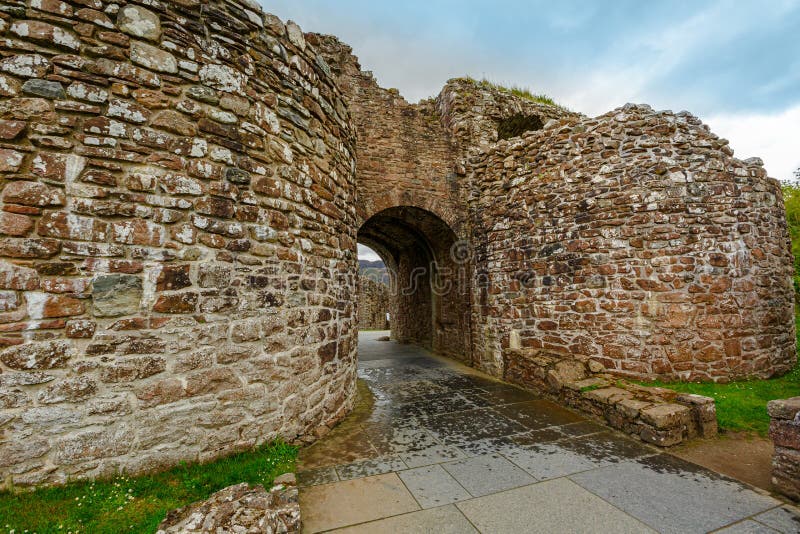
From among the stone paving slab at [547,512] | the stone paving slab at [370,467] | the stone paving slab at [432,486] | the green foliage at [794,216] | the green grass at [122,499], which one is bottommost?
the stone paving slab at [370,467]

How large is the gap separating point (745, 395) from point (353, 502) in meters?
5.60

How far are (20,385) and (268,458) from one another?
1867 millimetres

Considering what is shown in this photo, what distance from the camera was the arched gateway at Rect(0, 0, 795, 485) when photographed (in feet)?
8.08

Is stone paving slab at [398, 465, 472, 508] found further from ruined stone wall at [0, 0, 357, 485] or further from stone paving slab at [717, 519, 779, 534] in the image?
stone paving slab at [717, 519, 779, 534]

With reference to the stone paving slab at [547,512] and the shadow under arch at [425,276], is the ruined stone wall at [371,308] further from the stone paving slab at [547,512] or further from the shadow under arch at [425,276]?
the stone paving slab at [547,512]

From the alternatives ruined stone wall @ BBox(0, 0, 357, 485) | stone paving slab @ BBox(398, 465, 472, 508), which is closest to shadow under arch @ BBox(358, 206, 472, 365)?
ruined stone wall @ BBox(0, 0, 357, 485)

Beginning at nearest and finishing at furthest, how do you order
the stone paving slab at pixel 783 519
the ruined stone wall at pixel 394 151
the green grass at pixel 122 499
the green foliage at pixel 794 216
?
the green grass at pixel 122 499, the stone paving slab at pixel 783 519, the ruined stone wall at pixel 394 151, the green foliage at pixel 794 216

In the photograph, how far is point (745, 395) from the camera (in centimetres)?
470

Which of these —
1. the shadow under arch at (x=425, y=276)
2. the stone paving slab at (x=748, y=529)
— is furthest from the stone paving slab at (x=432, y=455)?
the shadow under arch at (x=425, y=276)

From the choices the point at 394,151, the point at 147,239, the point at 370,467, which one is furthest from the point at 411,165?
the point at 370,467

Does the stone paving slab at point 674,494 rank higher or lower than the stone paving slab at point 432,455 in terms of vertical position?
higher

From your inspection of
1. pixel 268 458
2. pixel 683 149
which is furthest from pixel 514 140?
pixel 268 458

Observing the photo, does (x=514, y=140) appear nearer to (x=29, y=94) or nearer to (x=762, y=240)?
(x=762, y=240)

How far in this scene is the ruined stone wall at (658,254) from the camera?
529 centimetres
